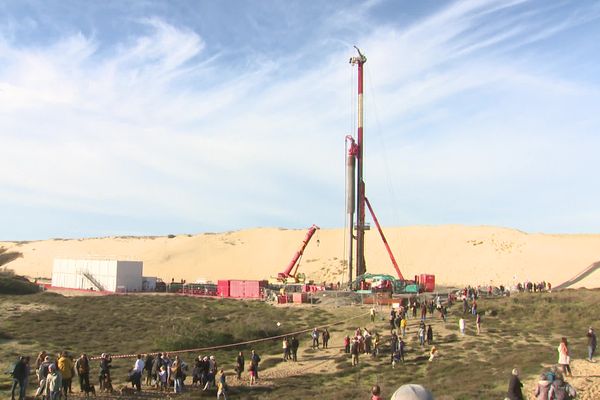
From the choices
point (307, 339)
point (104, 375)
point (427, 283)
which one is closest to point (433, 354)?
point (307, 339)

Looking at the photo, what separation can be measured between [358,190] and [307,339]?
24.5 m

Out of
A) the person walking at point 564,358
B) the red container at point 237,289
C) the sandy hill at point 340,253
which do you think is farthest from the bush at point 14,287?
the person walking at point 564,358

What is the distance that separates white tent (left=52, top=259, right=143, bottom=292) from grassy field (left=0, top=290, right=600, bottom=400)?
10812 millimetres

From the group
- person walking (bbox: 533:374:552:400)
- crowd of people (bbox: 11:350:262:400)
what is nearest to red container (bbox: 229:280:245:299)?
crowd of people (bbox: 11:350:262:400)

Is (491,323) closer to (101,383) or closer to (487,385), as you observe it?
(487,385)

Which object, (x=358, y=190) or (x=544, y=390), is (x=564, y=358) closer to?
(x=544, y=390)

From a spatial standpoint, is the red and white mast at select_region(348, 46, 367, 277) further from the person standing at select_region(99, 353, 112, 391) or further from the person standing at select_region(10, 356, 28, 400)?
the person standing at select_region(10, 356, 28, 400)

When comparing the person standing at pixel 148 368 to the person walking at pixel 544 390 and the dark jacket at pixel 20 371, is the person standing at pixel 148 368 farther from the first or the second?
the person walking at pixel 544 390

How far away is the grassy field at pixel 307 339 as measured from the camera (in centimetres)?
2327

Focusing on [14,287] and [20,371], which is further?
[14,287]

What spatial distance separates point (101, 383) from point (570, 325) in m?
27.4

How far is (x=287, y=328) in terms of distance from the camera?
37250 millimetres

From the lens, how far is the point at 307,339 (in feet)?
112

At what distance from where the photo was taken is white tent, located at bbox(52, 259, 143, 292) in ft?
207
